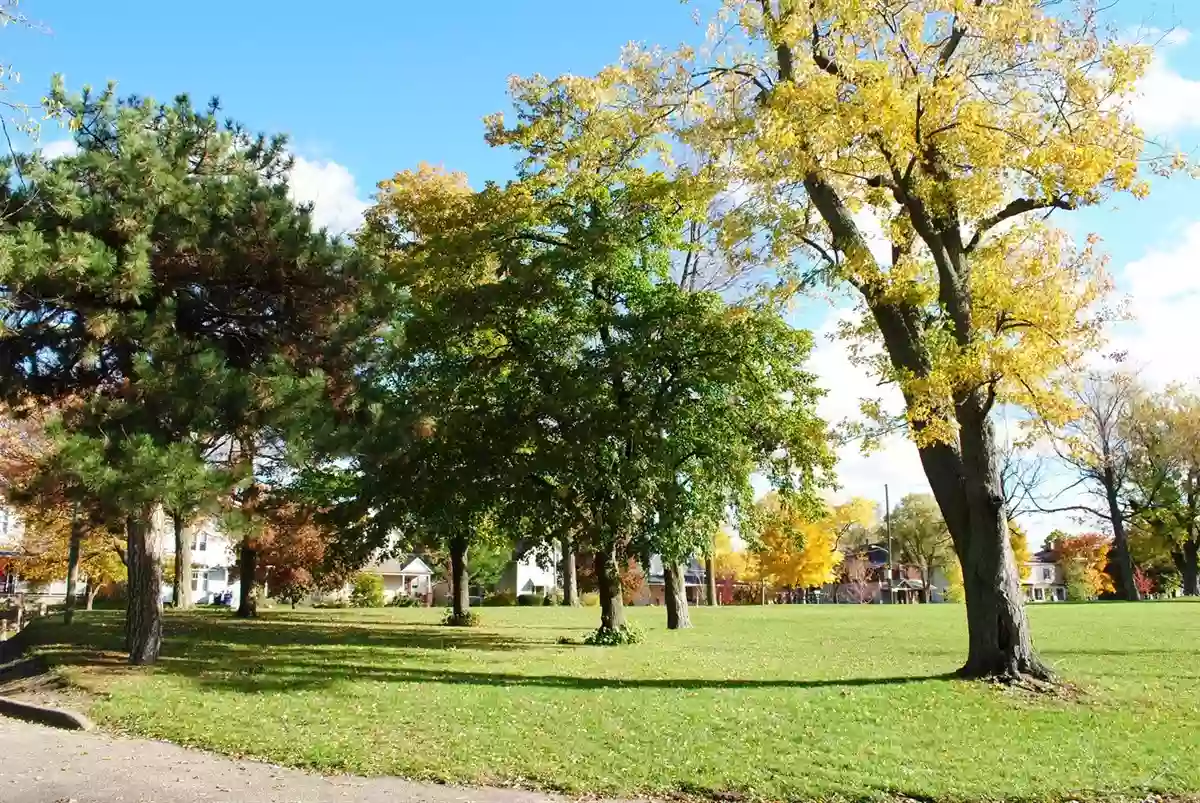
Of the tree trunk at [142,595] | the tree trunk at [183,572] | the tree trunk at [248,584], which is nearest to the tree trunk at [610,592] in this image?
the tree trunk at [142,595]

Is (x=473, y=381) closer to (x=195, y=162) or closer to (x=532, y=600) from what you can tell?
(x=195, y=162)

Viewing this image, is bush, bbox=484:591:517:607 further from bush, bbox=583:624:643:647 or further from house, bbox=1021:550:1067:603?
house, bbox=1021:550:1067:603

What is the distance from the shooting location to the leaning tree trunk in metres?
11.9

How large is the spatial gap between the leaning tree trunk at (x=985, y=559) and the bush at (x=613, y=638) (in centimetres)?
848

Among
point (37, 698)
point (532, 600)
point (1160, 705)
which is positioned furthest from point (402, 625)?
point (532, 600)

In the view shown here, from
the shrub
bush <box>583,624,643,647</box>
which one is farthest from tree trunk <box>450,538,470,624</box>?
bush <box>583,624,643,647</box>

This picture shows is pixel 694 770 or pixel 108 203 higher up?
pixel 108 203

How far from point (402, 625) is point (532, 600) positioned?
25.6 meters

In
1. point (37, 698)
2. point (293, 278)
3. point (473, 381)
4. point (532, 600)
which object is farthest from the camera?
point (532, 600)

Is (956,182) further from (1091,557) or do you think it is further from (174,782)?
(1091,557)

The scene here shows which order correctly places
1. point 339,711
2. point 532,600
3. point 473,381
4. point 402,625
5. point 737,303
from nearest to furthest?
point 339,711 → point 737,303 → point 473,381 → point 402,625 → point 532,600

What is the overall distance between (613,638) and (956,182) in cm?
1186

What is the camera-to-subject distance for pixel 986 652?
12.0 m

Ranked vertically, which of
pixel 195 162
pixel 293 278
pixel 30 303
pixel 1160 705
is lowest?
pixel 1160 705
